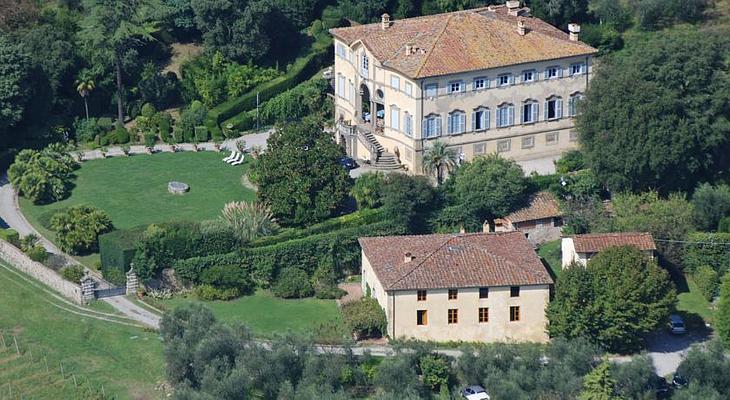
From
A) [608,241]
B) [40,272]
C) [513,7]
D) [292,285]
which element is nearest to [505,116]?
[513,7]

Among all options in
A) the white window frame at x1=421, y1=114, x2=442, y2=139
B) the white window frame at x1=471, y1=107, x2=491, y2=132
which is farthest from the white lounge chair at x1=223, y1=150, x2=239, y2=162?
the white window frame at x1=471, y1=107, x2=491, y2=132

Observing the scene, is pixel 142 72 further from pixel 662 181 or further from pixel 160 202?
pixel 662 181

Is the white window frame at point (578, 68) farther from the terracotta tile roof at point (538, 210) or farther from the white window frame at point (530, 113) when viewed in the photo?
the terracotta tile roof at point (538, 210)

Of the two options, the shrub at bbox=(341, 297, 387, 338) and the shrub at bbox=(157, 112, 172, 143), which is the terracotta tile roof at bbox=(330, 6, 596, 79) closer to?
the shrub at bbox=(157, 112, 172, 143)

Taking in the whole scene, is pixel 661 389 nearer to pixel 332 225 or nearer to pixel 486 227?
pixel 486 227

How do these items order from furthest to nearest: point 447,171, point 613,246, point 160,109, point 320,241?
point 160,109 < point 447,171 < point 320,241 < point 613,246

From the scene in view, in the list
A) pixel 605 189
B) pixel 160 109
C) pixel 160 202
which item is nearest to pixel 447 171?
pixel 605 189

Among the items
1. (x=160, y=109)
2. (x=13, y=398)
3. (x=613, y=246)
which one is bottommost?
(x=13, y=398)

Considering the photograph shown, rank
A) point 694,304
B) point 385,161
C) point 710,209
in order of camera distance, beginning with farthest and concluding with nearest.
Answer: point 385,161, point 710,209, point 694,304
